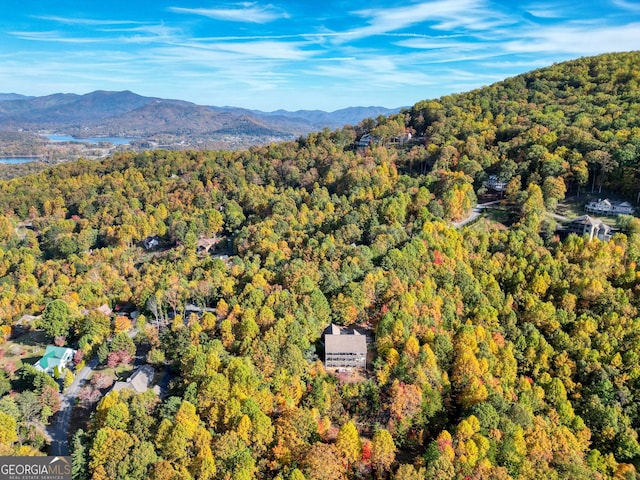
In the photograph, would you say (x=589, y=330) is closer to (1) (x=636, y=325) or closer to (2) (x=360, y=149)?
(1) (x=636, y=325)

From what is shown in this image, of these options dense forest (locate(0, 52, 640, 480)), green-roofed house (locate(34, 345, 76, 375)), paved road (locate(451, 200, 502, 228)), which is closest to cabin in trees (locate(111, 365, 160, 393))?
dense forest (locate(0, 52, 640, 480))

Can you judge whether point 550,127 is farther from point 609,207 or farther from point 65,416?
point 65,416

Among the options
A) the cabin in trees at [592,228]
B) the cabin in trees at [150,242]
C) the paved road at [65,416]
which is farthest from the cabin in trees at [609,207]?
the cabin in trees at [150,242]

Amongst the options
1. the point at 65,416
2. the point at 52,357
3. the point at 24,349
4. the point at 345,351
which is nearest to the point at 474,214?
the point at 345,351

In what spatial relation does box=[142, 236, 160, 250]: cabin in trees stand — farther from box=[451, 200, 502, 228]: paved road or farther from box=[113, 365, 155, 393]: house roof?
box=[451, 200, 502, 228]: paved road

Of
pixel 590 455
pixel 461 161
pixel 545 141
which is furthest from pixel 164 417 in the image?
pixel 545 141

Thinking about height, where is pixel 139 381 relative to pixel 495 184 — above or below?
below

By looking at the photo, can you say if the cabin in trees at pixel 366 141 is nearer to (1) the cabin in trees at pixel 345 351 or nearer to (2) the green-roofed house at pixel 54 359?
(1) the cabin in trees at pixel 345 351
